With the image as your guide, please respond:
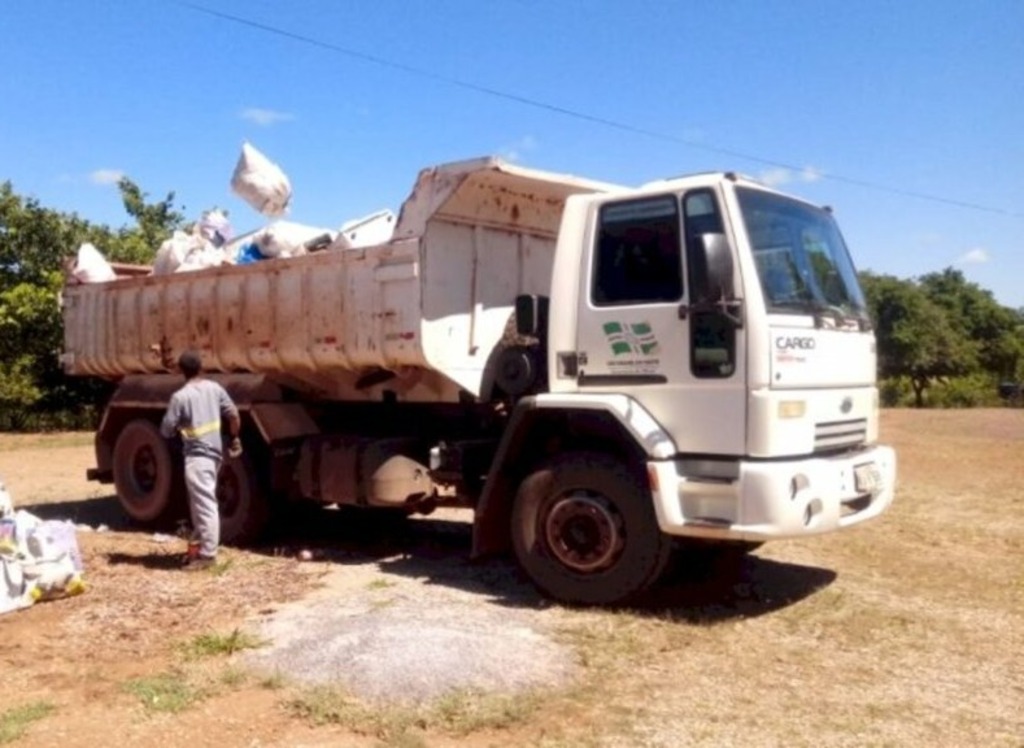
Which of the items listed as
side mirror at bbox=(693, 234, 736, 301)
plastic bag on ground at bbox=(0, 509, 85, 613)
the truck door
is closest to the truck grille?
the truck door

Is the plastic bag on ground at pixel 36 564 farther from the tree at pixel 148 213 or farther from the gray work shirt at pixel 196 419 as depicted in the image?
the tree at pixel 148 213

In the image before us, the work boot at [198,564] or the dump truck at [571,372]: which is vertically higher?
the dump truck at [571,372]

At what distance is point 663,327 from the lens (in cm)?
580

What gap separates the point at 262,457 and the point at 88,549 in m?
1.56

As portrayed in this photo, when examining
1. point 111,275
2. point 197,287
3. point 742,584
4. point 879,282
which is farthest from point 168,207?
point 879,282

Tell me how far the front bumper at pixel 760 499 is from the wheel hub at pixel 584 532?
0.41m

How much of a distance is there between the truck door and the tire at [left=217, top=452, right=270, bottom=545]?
3.29 m

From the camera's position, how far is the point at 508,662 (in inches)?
195

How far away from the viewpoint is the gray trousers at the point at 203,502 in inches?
287

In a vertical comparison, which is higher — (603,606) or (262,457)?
(262,457)

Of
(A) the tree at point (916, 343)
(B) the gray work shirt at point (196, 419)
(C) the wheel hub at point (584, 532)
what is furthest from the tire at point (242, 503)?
(A) the tree at point (916, 343)

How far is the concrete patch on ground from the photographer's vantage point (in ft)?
15.5

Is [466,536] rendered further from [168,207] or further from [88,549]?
[168,207]

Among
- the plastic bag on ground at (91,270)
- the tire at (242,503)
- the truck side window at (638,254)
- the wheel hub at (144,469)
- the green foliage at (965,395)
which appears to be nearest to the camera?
the truck side window at (638,254)
